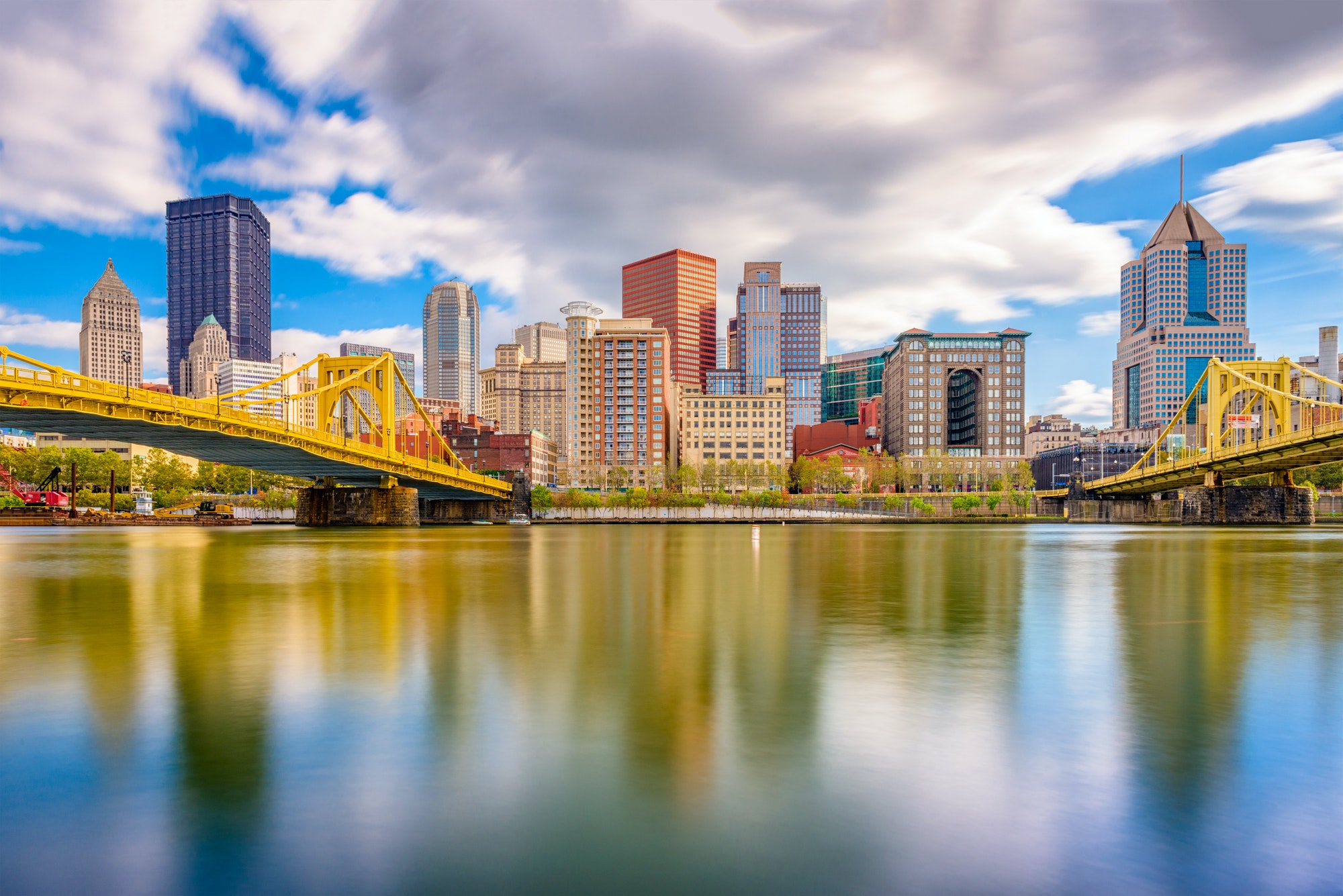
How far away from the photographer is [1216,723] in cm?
952

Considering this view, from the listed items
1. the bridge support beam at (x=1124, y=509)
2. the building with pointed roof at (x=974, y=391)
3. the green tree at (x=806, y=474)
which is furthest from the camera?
the building with pointed roof at (x=974, y=391)

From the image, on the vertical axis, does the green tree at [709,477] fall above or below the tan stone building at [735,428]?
below

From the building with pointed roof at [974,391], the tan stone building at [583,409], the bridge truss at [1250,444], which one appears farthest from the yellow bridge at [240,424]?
the building with pointed roof at [974,391]

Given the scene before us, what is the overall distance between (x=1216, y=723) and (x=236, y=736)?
11.8 meters

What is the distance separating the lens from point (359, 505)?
272 ft

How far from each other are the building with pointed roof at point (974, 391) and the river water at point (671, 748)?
591 feet

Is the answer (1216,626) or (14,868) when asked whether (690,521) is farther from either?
(14,868)

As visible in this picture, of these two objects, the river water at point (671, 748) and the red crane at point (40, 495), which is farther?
the red crane at point (40, 495)

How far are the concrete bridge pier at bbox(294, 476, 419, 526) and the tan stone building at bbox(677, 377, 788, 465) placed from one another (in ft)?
352

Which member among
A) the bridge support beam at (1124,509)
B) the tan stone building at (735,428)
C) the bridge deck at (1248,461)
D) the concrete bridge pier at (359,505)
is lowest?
the bridge support beam at (1124,509)

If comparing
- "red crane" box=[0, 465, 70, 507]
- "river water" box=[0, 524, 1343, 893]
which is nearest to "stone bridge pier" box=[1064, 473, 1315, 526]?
"river water" box=[0, 524, 1343, 893]

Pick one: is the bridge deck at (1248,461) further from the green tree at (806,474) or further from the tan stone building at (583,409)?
the tan stone building at (583,409)

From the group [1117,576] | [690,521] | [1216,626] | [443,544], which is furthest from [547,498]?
[1216,626]

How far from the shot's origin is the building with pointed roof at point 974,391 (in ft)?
626
